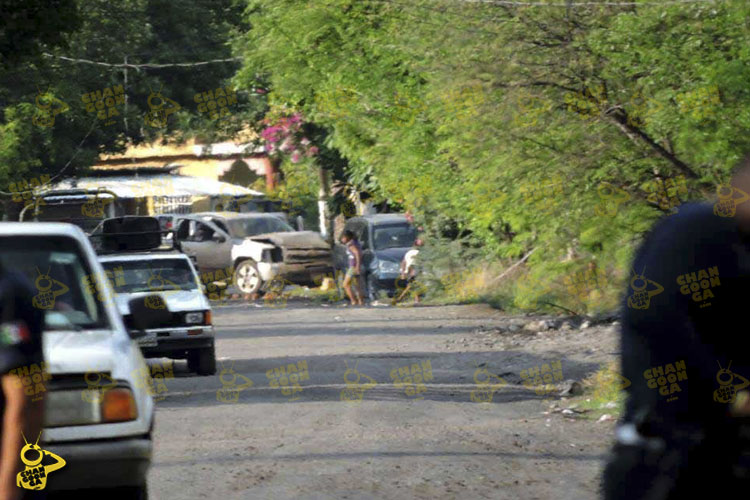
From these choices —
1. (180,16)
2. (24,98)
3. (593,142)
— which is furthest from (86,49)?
(593,142)

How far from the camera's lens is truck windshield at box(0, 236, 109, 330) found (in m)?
6.45

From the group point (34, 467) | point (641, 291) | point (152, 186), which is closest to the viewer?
point (641, 291)

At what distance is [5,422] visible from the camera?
3922 mm

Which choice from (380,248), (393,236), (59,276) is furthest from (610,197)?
(393,236)

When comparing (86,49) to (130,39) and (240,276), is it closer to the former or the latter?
(130,39)

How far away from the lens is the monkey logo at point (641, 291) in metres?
3.22

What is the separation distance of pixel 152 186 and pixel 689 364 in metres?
38.2

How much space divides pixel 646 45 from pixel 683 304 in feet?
Answer: 39.5

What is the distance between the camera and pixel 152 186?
4041 cm

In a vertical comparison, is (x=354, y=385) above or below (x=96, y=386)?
below

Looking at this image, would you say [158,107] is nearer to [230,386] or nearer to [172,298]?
[172,298]

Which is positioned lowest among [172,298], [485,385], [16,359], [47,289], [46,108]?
[485,385]

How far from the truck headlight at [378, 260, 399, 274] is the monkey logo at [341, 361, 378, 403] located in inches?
494

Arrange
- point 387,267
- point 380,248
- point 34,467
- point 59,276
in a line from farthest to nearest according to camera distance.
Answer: point 380,248
point 387,267
point 59,276
point 34,467
